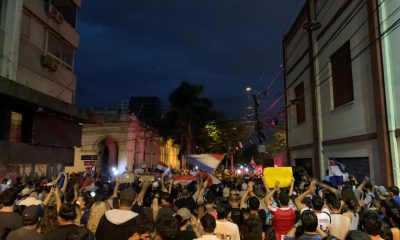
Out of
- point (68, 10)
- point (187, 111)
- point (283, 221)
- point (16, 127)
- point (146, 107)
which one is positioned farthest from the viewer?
point (146, 107)

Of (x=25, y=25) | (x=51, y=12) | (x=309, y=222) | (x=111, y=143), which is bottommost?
(x=309, y=222)

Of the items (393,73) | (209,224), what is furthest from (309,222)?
(393,73)

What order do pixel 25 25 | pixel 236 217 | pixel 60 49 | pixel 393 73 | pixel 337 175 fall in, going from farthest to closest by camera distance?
pixel 60 49 < pixel 25 25 < pixel 393 73 < pixel 337 175 < pixel 236 217

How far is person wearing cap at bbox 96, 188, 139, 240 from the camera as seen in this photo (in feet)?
14.1

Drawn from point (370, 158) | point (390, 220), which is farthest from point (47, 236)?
point (370, 158)

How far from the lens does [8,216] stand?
5098 mm

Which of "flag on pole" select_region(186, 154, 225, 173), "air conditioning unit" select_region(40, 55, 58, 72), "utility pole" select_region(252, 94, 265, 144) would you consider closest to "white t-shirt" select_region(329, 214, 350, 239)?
"flag on pole" select_region(186, 154, 225, 173)

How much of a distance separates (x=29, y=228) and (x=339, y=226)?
436cm

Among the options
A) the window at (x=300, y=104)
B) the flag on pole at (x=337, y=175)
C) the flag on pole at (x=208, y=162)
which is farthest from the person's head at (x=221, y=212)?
the window at (x=300, y=104)

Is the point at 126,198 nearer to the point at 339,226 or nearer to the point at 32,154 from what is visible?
the point at 339,226

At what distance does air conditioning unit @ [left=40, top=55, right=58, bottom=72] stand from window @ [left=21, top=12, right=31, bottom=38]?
1404mm

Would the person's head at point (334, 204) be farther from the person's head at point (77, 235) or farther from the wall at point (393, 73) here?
the wall at point (393, 73)

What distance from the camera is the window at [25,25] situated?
1603cm

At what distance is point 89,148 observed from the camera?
36531mm
